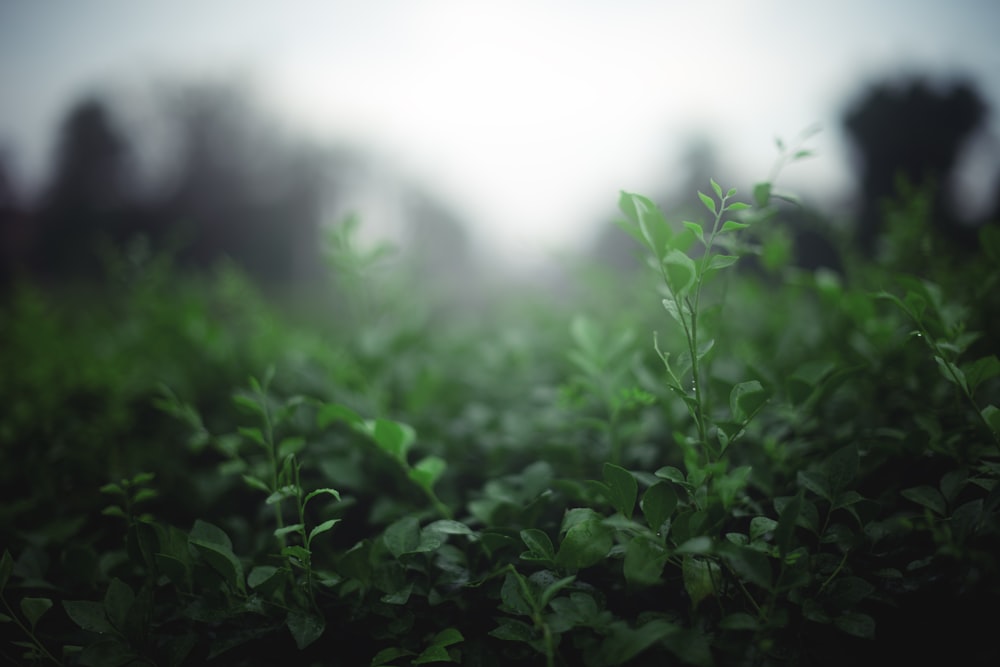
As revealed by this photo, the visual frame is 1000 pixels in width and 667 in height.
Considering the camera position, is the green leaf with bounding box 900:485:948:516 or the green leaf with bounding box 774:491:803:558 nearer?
the green leaf with bounding box 774:491:803:558

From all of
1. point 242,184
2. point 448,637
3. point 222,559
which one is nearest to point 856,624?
point 448,637

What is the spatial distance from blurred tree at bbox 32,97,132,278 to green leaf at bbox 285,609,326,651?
14.6 m

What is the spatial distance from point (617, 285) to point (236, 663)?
234 cm

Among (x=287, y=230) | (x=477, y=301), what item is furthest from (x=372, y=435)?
(x=287, y=230)

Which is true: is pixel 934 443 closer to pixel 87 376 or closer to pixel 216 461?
pixel 216 461

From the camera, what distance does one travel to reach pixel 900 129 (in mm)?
13398

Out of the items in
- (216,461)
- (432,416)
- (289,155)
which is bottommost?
(216,461)

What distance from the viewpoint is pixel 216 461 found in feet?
5.76

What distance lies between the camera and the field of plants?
2.62ft

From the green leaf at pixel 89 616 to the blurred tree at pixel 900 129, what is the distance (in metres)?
9.80

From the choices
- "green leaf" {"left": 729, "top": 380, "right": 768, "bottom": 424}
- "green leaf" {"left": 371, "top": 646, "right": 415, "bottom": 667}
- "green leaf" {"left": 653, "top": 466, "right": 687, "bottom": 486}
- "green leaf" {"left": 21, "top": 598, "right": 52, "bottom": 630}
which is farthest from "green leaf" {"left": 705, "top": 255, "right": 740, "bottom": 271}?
"green leaf" {"left": 21, "top": 598, "right": 52, "bottom": 630}

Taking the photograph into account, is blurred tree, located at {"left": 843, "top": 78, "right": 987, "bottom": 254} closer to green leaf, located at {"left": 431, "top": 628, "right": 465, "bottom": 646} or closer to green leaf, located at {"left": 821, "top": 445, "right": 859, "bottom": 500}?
green leaf, located at {"left": 821, "top": 445, "right": 859, "bottom": 500}

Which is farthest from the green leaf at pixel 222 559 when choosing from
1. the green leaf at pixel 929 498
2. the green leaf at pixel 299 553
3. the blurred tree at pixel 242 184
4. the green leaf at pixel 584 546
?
the blurred tree at pixel 242 184

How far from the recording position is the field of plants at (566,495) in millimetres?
799
